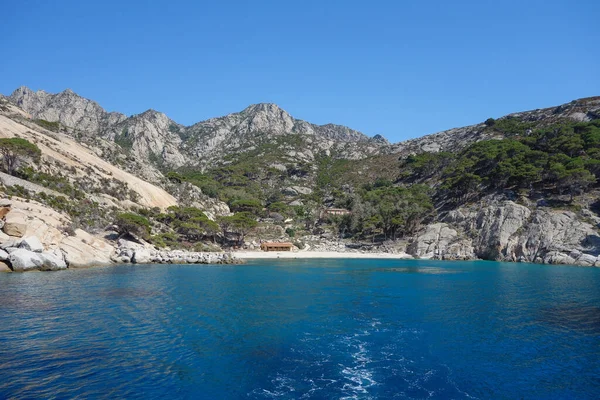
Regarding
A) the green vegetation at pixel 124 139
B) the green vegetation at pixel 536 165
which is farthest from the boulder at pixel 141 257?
the green vegetation at pixel 124 139

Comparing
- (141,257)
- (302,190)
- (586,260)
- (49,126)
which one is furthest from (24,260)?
(302,190)

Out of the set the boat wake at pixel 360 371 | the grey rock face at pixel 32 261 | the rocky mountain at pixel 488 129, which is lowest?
the boat wake at pixel 360 371

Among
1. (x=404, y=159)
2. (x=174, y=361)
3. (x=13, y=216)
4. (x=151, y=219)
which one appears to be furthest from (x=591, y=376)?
(x=404, y=159)

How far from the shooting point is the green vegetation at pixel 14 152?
5816cm

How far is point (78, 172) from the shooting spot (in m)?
71.6

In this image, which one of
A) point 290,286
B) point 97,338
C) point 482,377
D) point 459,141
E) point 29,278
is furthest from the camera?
point 459,141

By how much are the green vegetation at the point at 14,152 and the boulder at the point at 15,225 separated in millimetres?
23774

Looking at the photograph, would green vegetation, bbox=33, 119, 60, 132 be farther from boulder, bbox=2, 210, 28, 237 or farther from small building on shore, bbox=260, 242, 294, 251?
small building on shore, bbox=260, 242, 294, 251

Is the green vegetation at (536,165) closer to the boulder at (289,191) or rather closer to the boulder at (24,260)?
the boulder at (289,191)

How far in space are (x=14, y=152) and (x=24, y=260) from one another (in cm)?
3312

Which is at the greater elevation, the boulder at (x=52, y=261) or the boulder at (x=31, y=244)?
the boulder at (x=31, y=244)

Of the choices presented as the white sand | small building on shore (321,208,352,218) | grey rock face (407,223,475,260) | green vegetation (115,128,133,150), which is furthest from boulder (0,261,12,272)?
green vegetation (115,128,133,150)

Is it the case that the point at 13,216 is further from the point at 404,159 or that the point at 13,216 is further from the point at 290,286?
the point at 404,159

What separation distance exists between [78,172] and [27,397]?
71.1 m
